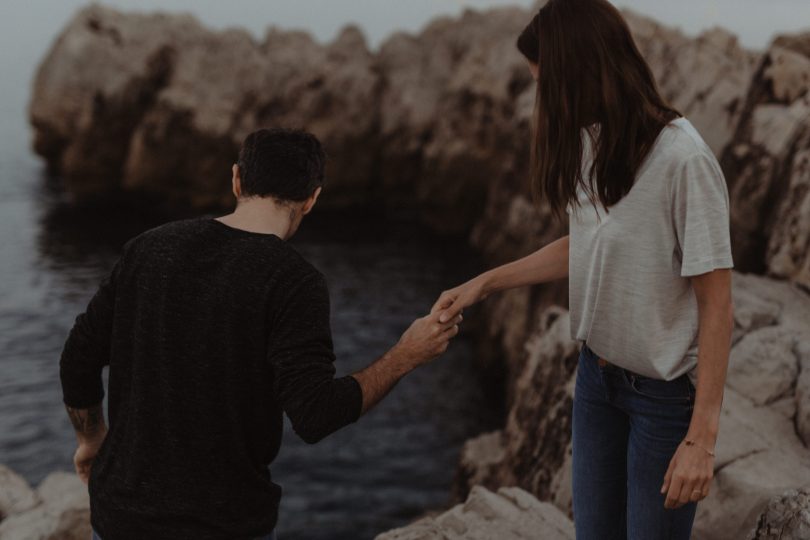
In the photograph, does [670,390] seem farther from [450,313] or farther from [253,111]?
[253,111]

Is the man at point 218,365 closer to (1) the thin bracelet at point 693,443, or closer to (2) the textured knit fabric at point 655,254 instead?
(2) the textured knit fabric at point 655,254

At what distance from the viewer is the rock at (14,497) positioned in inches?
333

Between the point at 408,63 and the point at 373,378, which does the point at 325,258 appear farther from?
the point at 373,378

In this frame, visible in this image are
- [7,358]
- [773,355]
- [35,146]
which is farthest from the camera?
[35,146]

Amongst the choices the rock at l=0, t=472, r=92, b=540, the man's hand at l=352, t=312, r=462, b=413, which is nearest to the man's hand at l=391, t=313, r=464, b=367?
the man's hand at l=352, t=312, r=462, b=413

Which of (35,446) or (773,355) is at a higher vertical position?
(773,355)

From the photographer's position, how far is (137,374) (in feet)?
9.96

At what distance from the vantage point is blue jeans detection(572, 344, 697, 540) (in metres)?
3.06

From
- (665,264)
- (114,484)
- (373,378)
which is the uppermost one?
(665,264)

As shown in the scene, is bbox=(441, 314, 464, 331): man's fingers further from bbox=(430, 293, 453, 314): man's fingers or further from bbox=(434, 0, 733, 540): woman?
bbox=(434, 0, 733, 540): woman

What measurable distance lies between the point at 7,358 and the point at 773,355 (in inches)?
712

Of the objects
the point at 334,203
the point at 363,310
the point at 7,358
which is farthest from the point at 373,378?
the point at 334,203

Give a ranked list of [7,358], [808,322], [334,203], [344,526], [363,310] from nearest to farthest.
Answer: [808,322] → [344,526] → [7,358] → [363,310] → [334,203]

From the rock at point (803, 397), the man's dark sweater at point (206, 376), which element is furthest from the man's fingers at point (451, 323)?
the rock at point (803, 397)
